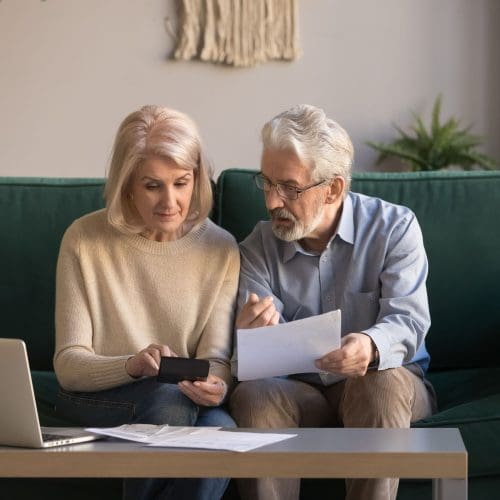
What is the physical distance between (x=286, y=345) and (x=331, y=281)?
42cm

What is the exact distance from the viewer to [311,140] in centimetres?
237

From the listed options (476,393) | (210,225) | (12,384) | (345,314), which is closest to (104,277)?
(210,225)

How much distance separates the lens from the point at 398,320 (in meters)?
2.26

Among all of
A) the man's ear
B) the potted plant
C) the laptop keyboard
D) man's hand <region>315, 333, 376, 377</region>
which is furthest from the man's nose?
the potted plant

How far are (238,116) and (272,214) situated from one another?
2.21 m

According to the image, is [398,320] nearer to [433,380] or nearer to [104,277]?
[433,380]

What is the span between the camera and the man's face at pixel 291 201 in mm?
2352

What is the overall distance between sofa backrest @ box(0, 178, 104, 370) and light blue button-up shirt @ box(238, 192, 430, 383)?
0.57 m

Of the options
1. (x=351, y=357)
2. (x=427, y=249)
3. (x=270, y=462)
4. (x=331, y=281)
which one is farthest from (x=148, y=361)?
(x=427, y=249)

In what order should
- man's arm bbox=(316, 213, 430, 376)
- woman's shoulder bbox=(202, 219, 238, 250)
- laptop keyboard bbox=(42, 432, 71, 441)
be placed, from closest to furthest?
laptop keyboard bbox=(42, 432, 71, 441) → man's arm bbox=(316, 213, 430, 376) → woman's shoulder bbox=(202, 219, 238, 250)

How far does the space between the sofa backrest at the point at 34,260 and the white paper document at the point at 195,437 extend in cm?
100

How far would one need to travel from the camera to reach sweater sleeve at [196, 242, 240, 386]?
232 centimetres

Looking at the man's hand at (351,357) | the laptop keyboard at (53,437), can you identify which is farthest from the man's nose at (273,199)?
the laptop keyboard at (53,437)

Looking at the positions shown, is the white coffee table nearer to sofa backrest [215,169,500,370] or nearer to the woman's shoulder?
the woman's shoulder
